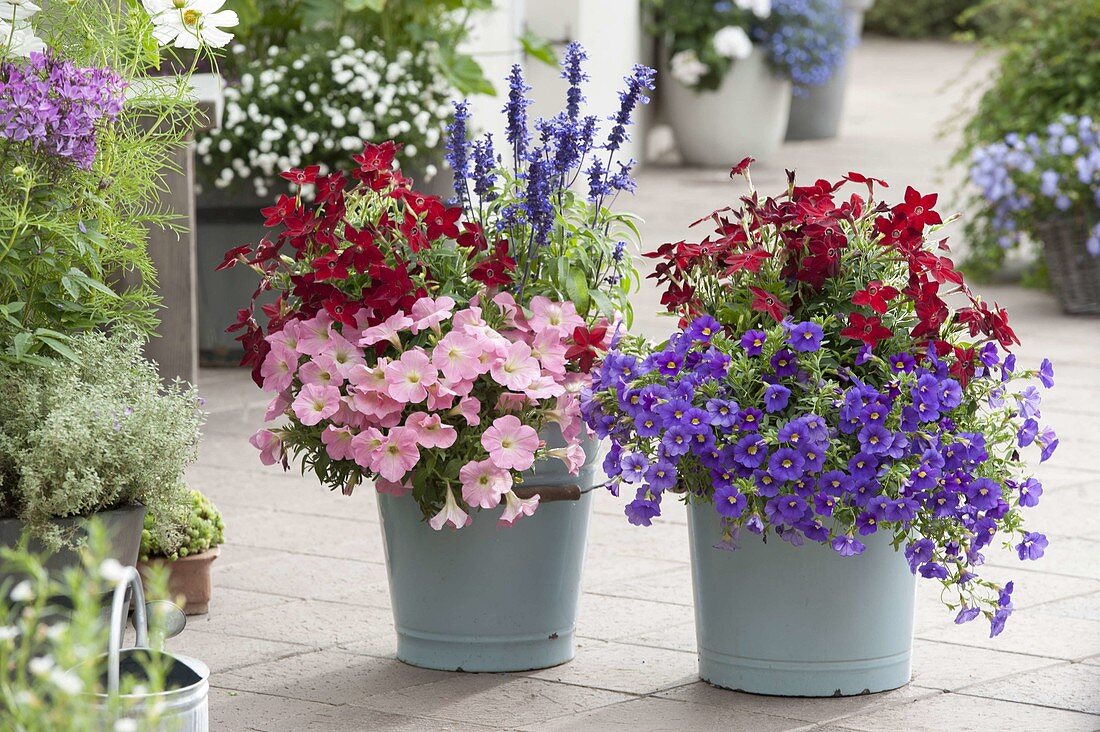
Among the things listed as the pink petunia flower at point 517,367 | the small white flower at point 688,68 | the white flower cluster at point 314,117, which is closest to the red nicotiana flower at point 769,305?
the pink petunia flower at point 517,367

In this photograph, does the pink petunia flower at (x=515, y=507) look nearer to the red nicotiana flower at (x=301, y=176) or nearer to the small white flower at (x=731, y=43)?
the red nicotiana flower at (x=301, y=176)

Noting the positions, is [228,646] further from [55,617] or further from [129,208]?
[129,208]

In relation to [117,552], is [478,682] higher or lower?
lower

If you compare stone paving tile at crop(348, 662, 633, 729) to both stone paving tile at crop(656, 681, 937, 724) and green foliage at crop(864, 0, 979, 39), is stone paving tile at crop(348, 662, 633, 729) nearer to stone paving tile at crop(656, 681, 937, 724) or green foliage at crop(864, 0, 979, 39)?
stone paving tile at crop(656, 681, 937, 724)

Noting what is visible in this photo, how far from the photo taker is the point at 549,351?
2.50 meters

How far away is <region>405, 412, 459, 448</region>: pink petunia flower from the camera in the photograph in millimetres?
2400

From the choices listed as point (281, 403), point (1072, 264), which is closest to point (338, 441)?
point (281, 403)

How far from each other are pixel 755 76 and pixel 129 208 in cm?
Result: 734

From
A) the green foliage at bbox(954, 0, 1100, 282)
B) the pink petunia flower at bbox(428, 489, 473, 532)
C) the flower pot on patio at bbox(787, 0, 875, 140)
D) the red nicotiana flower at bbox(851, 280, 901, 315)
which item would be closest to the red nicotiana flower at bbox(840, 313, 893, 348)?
the red nicotiana flower at bbox(851, 280, 901, 315)

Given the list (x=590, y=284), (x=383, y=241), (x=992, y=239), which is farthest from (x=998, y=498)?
(x=992, y=239)

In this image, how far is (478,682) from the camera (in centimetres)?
260

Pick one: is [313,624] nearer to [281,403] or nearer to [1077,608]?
[281,403]

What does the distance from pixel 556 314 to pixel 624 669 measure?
2.10 feet

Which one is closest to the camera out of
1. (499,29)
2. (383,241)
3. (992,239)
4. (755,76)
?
(383,241)
